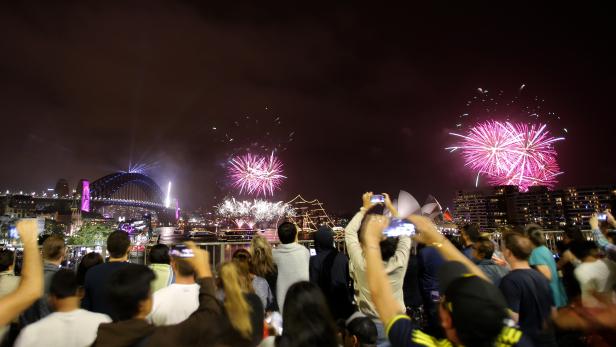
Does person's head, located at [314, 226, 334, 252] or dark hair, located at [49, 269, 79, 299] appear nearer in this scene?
dark hair, located at [49, 269, 79, 299]

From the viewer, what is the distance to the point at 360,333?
10.4ft

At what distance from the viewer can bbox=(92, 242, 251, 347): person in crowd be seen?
232cm

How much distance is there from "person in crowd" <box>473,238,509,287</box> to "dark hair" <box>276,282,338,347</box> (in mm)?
3190

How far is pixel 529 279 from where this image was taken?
3.47 m

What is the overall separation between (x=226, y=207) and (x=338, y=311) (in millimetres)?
→ 70379

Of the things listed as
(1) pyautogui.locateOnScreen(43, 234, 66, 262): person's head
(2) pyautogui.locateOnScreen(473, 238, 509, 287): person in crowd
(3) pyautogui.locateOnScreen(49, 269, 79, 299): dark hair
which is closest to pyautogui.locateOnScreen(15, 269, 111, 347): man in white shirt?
(3) pyautogui.locateOnScreen(49, 269, 79, 299): dark hair

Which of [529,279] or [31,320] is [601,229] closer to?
[529,279]

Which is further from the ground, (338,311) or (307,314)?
(307,314)

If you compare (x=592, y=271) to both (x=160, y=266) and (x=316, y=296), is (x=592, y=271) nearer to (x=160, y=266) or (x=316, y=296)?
(x=316, y=296)

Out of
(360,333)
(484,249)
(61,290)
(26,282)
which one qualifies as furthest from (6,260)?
(484,249)

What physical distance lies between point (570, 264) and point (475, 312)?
5081mm

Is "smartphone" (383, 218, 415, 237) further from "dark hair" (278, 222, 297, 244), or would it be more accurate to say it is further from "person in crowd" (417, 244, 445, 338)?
"dark hair" (278, 222, 297, 244)

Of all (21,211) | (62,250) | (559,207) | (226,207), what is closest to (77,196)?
(21,211)

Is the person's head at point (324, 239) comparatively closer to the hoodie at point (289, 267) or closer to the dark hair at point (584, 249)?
the hoodie at point (289, 267)
